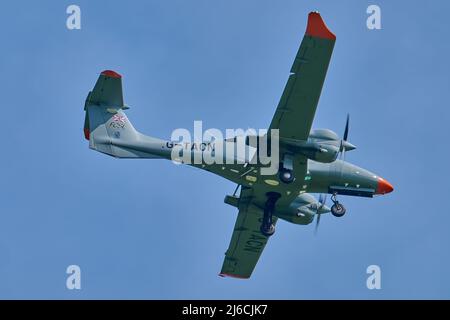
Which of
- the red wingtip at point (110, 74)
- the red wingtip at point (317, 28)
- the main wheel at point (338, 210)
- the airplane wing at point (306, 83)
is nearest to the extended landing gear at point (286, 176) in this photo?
the airplane wing at point (306, 83)

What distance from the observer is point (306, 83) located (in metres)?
47.8

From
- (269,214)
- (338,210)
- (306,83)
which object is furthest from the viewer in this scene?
(269,214)

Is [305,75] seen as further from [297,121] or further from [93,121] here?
[93,121]

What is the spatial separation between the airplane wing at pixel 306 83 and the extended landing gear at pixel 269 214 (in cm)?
521

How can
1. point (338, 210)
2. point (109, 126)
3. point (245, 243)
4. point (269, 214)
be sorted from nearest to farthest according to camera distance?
1. point (109, 126)
2. point (338, 210)
3. point (269, 214)
4. point (245, 243)

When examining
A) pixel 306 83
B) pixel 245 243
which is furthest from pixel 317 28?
pixel 245 243

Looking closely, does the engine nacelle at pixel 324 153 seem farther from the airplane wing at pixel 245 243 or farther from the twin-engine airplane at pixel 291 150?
the airplane wing at pixel 245 243

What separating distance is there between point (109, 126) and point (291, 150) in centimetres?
993

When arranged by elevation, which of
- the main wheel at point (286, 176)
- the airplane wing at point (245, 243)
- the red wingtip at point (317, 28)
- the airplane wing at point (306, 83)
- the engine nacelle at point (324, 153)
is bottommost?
the airplane wing at point (245, 243)

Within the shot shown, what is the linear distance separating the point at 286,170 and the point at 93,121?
10.7 meters

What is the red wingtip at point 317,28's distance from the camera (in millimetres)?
45875

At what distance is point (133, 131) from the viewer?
171ft

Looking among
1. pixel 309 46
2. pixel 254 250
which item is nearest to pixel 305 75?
pixel 309 46

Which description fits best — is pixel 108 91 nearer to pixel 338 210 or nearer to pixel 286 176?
pixel 286 176
